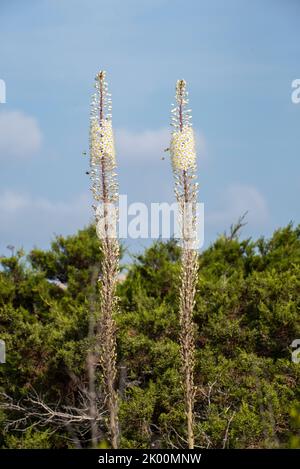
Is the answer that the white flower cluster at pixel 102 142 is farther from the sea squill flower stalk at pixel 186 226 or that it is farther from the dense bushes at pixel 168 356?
the dense bushes at pixel 168 356

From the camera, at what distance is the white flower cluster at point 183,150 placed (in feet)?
30.4

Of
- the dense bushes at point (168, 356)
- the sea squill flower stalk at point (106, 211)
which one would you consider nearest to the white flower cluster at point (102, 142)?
the sea squill flower stalk at point (106, 211)

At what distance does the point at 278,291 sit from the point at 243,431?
3.14m

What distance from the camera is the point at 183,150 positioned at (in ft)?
30.5

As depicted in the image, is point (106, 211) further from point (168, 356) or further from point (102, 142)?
point (168, 356)

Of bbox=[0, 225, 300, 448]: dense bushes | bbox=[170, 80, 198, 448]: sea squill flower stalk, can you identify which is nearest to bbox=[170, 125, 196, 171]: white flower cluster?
bbox=[170, 80, 198, 448]: sea squill flower stalk

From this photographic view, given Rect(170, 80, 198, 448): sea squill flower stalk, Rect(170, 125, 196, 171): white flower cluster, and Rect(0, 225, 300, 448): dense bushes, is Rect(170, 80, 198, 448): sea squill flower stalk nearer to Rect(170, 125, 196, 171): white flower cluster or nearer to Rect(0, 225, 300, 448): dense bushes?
Rect(170, 125, 196, 171): white flower cluster

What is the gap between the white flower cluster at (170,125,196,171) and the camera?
927 cm

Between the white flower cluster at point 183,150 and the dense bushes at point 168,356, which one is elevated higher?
the white flower cluster at point 183,150

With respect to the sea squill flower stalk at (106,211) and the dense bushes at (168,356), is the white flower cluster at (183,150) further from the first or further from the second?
the dense bushes at (168,356)

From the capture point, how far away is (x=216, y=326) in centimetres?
1427

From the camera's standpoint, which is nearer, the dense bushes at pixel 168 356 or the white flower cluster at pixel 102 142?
the white flower cluster at pixel 102 142
